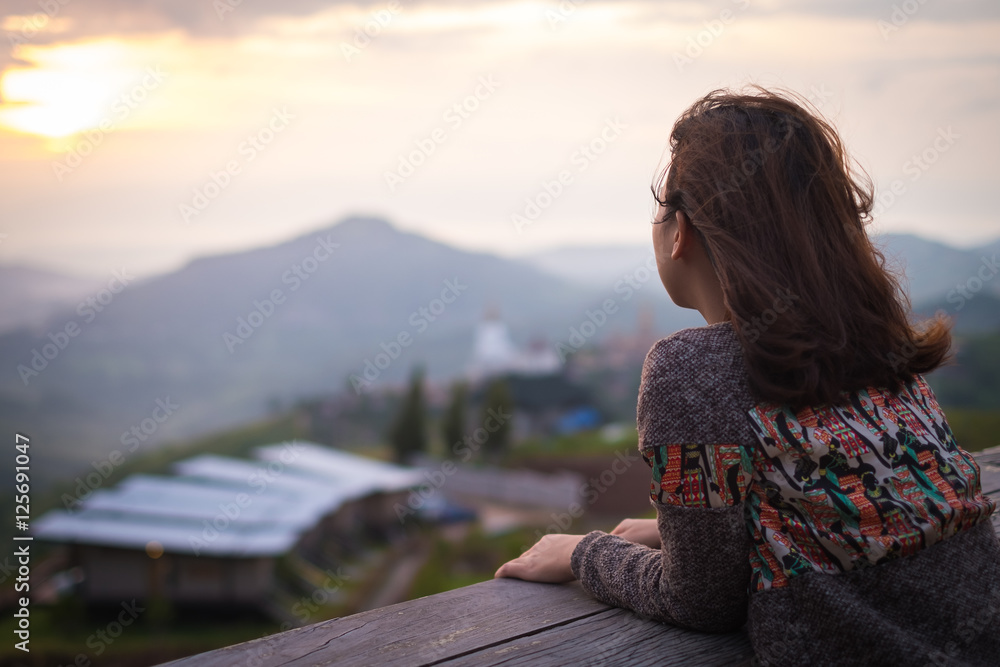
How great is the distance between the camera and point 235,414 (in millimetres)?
18344

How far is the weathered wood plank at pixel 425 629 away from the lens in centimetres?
104

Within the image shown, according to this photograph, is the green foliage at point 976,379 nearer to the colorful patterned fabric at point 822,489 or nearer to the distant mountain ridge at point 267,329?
the distant mountain ridge at point 267,329

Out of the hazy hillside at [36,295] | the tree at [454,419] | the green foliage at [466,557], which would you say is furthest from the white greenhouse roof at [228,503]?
the hazy hillside at [36,295]

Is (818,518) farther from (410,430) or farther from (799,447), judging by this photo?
(410,430)

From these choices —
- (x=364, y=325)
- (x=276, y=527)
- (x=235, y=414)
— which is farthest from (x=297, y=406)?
(x=276, y=527)

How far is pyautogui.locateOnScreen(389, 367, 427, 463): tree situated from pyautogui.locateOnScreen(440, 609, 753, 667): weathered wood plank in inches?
566

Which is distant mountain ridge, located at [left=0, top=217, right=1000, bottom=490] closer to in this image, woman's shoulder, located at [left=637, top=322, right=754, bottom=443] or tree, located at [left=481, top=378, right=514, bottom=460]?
tree, located at [left=481, top=378, right=514, bottom=460]

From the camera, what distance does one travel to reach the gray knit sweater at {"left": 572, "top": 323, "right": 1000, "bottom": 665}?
99 centimetres

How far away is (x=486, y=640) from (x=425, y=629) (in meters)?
0.10

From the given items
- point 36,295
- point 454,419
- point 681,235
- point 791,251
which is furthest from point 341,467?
point 791,251

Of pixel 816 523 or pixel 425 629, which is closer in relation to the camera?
pixel 816 523

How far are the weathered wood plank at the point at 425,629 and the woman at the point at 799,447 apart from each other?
144mm

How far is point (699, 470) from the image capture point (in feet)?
3.37

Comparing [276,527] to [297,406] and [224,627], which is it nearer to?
[224,627]
